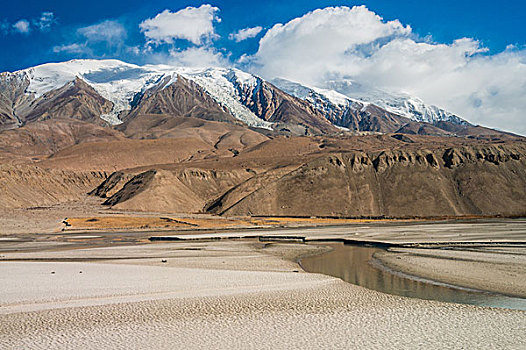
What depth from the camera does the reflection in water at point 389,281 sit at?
17.9 meters

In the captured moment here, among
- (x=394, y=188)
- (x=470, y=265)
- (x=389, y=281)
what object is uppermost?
(x=394, y=188)

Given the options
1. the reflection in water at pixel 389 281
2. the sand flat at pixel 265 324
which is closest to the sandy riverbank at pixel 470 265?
the reflection in water at pixel 389 281

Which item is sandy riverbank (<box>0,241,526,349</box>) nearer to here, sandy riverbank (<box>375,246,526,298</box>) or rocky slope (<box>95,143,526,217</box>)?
sandy riverbank (<box>375,246,526,298</box>)

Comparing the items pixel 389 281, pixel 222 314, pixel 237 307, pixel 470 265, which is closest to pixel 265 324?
pixel 222 314

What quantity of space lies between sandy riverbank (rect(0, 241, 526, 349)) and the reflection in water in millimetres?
1466

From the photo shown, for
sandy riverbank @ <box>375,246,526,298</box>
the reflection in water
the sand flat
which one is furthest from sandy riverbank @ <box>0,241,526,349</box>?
sandy riverbank @ <box>375,246,526,298</box>

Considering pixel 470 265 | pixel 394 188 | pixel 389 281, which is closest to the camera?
pixel 389 281

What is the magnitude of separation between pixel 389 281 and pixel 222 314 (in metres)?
10.1

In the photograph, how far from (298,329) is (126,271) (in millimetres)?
14115

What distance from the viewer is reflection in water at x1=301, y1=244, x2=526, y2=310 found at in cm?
1787

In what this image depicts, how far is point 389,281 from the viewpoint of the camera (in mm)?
22438

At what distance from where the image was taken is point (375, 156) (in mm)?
100938

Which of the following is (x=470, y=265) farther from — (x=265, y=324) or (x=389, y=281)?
(x=265, y=324)

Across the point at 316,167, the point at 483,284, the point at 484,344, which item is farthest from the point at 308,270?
the point at 316,167
